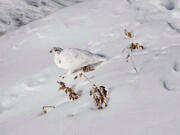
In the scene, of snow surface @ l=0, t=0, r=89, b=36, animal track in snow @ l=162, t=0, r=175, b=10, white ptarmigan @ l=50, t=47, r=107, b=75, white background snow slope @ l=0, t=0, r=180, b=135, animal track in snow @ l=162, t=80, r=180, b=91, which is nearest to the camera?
white background snow slope @ l=0, t=0, r=180, b=135

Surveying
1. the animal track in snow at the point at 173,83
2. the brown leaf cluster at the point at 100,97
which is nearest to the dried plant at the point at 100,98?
the brown leaf cluster at the point at 100,97

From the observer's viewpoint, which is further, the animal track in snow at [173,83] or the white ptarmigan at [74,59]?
the white ptarmigan at [74,59]

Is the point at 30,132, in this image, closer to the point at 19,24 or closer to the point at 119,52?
the point at 119,52

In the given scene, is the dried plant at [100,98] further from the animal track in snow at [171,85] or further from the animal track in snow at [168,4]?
the animal track in snow at [168,4]

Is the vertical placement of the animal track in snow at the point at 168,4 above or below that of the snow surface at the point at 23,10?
above

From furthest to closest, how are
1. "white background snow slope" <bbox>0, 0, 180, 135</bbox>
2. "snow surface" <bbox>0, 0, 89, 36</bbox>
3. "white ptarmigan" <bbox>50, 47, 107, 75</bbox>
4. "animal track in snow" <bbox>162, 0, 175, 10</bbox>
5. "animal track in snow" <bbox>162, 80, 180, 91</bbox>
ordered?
1. "snow surface" <bbox>0, 0, 89, 36</bbox>
2. "animal track in snow" <bbox>162, 0, 175, 10</bbox>
3. "white ptarmigan" <bbox>50, 47, 107, 75</bbox>
4. "animal track in snow" <bbox>162, 80, 180, 91</bbox>
5. "white background snow slope" <bbox>0, 0, 180, 135</bbox>

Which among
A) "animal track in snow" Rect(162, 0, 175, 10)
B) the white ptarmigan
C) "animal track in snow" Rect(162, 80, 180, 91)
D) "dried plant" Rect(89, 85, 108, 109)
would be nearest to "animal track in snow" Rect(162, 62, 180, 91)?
"animal track in snow" Rect(162, 80, 180, 91)

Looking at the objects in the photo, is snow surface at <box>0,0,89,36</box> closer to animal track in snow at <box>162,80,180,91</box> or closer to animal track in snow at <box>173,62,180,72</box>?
animal track in snow at <box>173,62,180,72</box>

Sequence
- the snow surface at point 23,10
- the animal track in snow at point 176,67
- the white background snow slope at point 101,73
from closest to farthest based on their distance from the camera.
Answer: the white background snow slope at point 101,73 < the animal track in snow at point 176,67 < the snow surface at point 23,10

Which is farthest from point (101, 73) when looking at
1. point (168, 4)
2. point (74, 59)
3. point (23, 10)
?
point (23, 10)
